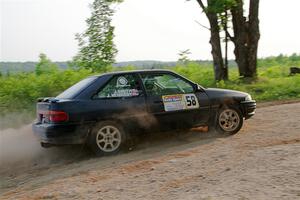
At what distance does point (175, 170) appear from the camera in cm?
678

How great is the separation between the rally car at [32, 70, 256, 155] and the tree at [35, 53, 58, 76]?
12.6 meters

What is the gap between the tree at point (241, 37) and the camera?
21.1m

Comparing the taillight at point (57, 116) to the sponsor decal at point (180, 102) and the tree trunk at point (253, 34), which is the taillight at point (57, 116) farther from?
the tree trunk at point (253, 34)

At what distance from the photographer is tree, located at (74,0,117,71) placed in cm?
1834

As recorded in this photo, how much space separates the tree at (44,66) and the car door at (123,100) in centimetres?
1265

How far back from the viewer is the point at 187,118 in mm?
9242

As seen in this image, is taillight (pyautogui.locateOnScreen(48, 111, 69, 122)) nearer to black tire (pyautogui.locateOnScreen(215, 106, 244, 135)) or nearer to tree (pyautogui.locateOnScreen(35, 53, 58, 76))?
black tire (pyautogui.locateOnScreen(215, 106, 244, 135))

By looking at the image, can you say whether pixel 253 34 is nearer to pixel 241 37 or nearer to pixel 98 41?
pixel 241 37

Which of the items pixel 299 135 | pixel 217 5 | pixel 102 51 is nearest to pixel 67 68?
pixel 102 51

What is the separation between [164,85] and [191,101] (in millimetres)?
632

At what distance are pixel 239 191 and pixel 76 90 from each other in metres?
4.29

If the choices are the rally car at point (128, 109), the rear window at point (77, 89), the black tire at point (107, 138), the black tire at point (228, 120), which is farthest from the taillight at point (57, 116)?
the black tire at point (228, 120)

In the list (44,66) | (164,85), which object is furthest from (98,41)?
(164,85)

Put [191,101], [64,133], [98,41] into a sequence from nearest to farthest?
[64,133]
[191,101]
[98,41]
